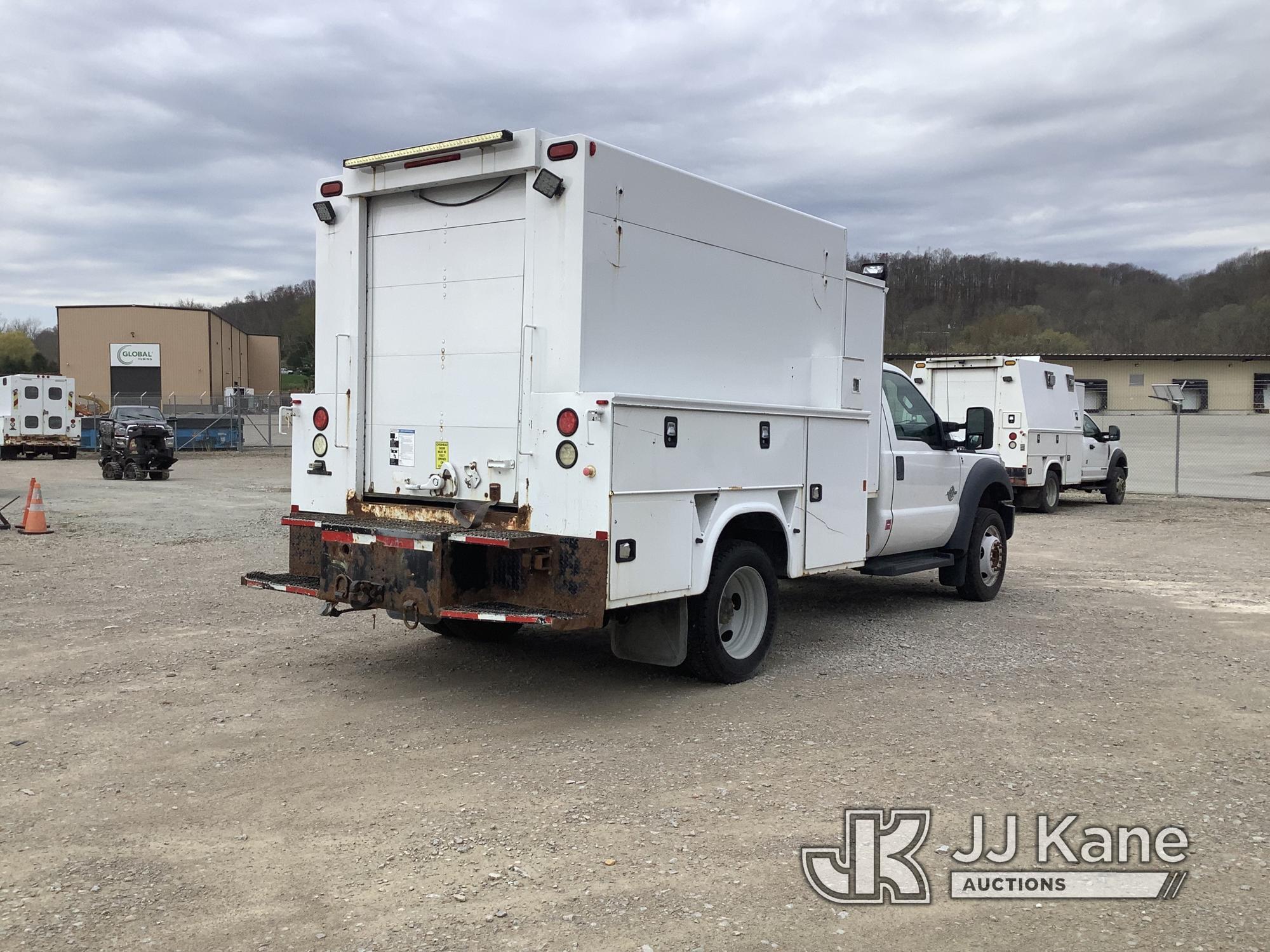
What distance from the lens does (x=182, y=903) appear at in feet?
12.3

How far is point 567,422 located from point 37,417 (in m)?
32.9

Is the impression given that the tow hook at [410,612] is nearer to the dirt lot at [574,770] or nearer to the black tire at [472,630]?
the dirt lot at [574,770]

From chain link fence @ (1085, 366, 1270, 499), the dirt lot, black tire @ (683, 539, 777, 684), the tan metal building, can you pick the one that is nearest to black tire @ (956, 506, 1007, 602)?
the dirt lot

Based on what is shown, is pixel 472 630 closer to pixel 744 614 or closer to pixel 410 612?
pixel 410 612

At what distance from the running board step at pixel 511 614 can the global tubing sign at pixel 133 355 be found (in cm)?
6756

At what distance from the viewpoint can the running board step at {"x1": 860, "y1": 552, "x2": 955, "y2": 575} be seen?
28.2 ft

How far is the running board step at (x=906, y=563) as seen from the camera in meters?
8.59

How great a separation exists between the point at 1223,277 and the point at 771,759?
316 ft

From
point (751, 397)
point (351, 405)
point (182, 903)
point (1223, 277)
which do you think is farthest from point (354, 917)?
point (1223, 277)

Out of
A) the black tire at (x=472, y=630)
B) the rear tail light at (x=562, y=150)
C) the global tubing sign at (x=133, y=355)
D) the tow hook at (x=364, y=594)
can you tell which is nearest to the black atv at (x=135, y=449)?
the black tire at (x=472, y=630)

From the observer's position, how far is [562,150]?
19.2 feet

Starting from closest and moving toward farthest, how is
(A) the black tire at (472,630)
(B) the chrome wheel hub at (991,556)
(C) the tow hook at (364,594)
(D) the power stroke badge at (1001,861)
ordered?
(D) the power stroke badge at (1001,861)
(C) the tow hook at (364,594)
(A) the black tire at (472,630)
(B) the chrome wheel hub at (991,556)

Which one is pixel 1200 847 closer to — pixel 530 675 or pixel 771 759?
pixel 771 759

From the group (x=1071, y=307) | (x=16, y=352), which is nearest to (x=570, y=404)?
(x=1071, y=307)
